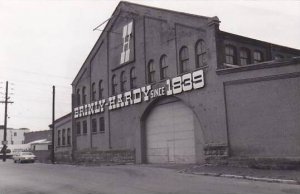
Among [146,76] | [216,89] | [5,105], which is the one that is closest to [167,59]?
[146,76]

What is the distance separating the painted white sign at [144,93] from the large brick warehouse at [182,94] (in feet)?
0.25

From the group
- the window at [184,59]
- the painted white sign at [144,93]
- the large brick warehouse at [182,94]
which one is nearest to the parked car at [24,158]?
the large brick warehouse at [182,94]

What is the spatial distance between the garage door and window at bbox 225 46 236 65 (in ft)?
14.8

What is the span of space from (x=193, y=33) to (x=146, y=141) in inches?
406

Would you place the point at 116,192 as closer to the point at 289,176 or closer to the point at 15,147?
the point at 289,176

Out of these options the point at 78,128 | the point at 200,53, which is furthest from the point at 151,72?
the point at 78,128

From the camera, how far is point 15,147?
86.7 metres

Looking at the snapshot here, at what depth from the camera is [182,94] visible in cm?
2795

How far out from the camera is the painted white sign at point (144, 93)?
88.3 ft

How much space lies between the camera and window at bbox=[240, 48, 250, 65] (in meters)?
28.8

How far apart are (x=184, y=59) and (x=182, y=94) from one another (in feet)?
8.56

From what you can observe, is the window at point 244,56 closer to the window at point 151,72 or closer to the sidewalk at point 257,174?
the window at point 151,72

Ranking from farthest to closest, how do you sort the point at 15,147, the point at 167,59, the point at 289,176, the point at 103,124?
the point at 15,147, the point at 103,124, the point at 167,59, the point at 289,176

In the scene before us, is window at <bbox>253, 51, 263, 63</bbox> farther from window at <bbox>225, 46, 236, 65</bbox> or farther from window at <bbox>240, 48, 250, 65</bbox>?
window at <bbox>225, 46, 236, 65</bbox>
